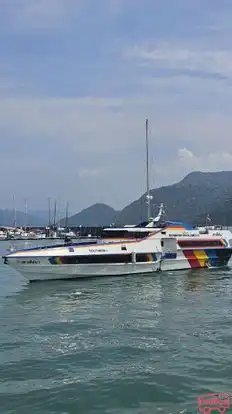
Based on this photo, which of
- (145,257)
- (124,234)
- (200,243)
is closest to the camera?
(145,257)

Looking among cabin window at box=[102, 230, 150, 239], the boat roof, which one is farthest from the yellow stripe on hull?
cabin window at box=[102, 230, 150, 239]

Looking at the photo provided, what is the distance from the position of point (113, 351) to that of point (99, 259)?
62.7 feet

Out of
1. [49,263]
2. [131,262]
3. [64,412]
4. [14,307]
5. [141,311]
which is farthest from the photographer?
[131,262]

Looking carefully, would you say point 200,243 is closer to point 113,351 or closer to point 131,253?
point 131,253

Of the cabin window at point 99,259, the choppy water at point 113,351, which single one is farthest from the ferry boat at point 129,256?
the choppy water at point 113,351

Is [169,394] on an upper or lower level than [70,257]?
lower

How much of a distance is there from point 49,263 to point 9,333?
587 inches

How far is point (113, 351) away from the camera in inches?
541

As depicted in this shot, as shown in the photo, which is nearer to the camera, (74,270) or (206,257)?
(74,270)

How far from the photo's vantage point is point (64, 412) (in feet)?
31.5

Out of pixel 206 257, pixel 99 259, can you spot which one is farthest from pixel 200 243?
pixel 99 259

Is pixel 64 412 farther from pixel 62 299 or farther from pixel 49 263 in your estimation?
pixel 49 263

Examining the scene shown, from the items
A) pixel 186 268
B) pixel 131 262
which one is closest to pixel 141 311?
pixel 131 262

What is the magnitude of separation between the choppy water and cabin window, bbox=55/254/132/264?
6.29 meters
